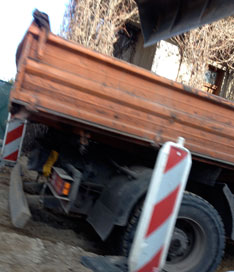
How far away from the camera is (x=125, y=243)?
10.8 feet

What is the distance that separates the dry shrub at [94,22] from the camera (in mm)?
7992

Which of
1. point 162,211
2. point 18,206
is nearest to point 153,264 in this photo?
point 162,211

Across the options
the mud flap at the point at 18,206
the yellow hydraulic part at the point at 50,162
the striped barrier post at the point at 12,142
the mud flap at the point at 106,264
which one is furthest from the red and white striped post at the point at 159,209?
the striped barrier post at the point at 12,142

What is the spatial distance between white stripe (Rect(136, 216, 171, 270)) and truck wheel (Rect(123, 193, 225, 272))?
3.77 ft

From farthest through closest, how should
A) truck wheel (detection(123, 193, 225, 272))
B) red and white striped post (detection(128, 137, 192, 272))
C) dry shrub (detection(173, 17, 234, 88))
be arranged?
dry shrub (detection(173, 17, 234, 88))
truck wheel (detection(123, 193, 225, 272))
red and white striped post (detection(128, 137, 192, 272))

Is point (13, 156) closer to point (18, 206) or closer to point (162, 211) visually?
point (18, 206)

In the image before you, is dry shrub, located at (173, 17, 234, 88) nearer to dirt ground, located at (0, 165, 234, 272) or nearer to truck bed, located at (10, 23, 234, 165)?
dirt ground, located at (0, 165, 234, 272)

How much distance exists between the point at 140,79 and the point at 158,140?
2.14 ft

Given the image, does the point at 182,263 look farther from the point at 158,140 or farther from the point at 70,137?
the point at 70,137

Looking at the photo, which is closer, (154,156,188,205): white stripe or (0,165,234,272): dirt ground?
(154,156,188,205): white stripe

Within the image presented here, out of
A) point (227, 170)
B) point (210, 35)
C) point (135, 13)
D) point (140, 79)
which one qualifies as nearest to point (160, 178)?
point (140, 79)

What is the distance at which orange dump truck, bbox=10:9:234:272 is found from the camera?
9.56 ft

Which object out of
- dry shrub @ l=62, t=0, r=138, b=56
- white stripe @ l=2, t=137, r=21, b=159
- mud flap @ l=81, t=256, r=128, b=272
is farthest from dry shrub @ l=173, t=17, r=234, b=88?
mud flap @ l=81, t=256, r=128, b=272

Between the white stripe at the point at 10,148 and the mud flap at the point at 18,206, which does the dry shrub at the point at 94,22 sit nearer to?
the white stripe at the point at 10,148
